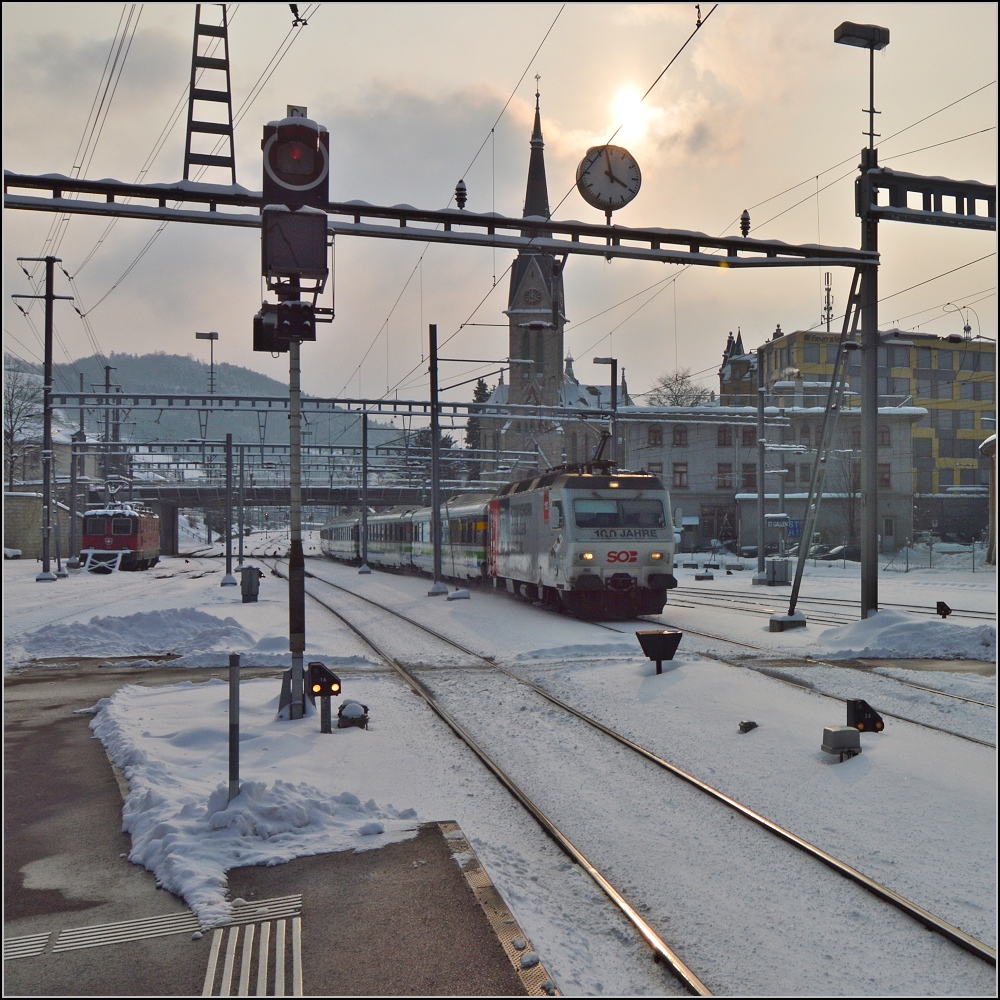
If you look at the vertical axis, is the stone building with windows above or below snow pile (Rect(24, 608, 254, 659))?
above

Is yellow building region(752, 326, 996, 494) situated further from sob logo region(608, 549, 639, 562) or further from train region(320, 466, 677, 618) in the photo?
sob logo region(608, 549, 639, 562)

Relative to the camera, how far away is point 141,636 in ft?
59.2

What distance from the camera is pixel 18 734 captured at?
9867mm

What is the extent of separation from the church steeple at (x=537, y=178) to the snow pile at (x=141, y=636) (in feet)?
212

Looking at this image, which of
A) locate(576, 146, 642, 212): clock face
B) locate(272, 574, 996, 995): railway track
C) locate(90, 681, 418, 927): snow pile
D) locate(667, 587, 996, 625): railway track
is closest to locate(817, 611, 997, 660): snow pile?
locate(667, 587, 996, 625): railway track

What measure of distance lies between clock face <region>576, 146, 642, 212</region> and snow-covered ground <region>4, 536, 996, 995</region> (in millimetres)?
7365

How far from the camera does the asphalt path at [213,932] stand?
449 centimetres

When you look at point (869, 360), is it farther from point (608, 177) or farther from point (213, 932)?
point (213, 932)

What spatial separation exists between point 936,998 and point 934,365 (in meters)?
75.5

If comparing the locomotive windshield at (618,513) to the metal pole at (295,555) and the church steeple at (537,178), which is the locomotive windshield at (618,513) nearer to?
the metal pole at (295,555)

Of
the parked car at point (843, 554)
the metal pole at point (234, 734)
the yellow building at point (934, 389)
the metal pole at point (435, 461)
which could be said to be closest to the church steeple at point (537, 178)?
the yellow building at point (934, 389)

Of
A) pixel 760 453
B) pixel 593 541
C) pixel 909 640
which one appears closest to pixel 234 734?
pixel 909 640

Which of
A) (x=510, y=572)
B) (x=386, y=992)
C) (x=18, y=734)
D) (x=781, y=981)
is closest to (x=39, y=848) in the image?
(x=386, y=992)

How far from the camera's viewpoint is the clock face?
14.6 meters
